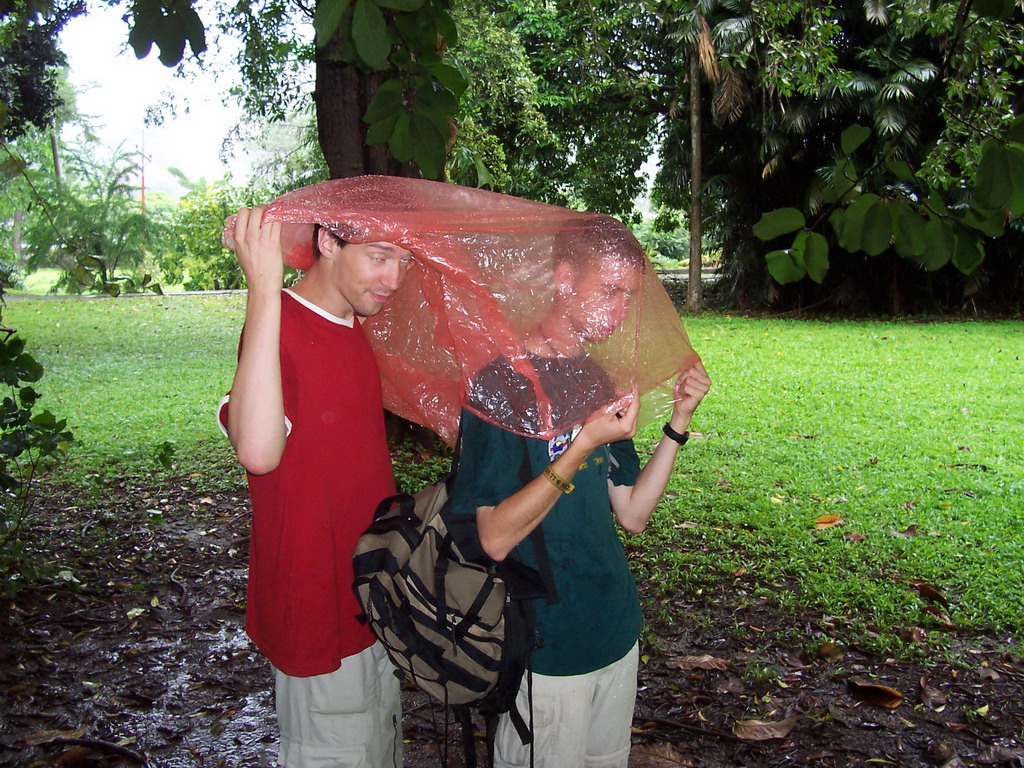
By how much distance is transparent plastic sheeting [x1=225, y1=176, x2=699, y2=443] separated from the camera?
1.63m

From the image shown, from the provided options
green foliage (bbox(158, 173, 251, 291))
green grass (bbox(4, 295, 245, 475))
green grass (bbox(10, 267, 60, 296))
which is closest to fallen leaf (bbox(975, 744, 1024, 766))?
green grass (bbox(4, 295, 245, 475))

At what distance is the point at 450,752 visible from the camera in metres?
2.84

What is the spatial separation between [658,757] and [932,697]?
1.06 m

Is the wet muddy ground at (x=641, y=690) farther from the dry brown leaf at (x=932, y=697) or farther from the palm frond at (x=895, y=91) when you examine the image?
the palm frond at (x=895, y=91)

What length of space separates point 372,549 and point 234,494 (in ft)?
13.6

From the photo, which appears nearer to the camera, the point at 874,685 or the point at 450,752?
the point at 450,752

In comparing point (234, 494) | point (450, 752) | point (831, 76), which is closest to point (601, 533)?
point (450, 752)

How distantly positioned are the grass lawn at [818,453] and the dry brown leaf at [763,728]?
840mm

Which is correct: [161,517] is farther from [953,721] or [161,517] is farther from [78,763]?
[953,721]

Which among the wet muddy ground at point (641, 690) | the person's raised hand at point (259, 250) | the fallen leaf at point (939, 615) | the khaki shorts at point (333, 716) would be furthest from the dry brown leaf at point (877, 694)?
the person's raised hand at point (259, 250)

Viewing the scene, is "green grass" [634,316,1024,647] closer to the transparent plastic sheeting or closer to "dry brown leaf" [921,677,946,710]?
"dry brown leaf" [921,677,946,710]

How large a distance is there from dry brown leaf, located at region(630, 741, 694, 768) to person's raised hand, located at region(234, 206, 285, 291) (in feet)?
6.44

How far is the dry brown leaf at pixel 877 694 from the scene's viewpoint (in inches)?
121

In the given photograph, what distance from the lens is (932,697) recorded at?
3113mm
